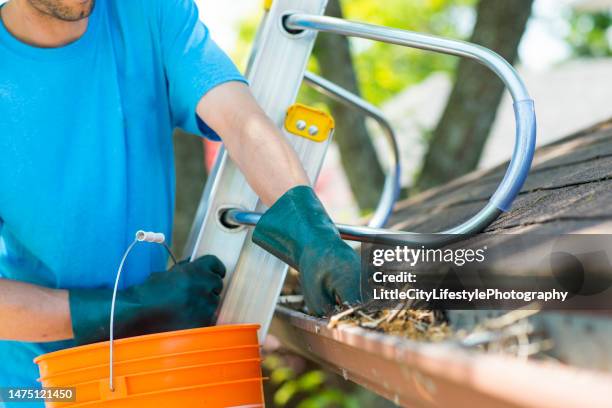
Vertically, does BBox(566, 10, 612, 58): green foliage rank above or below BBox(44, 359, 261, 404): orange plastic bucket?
above

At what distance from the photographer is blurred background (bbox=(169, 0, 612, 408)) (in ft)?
14.6

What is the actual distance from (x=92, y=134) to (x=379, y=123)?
1267mm

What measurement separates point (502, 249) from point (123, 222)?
1.05 metres

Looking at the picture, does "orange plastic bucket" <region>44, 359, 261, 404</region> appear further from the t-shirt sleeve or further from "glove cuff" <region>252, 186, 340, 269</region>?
the t-shirt sleeve

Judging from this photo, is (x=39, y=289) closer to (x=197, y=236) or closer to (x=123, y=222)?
(x=123, y=222)

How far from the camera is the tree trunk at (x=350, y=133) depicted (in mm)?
4918

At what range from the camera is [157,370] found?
168 centimetres

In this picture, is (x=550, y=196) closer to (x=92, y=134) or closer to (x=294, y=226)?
(x=294, y=226)

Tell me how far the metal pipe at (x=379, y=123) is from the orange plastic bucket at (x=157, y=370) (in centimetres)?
119

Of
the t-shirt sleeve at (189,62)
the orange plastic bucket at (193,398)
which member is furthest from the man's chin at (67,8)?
the orange plastic bucket at (193,398)

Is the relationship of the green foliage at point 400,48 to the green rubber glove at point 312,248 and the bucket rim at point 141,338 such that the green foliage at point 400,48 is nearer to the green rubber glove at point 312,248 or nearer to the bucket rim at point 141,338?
the green rubber glove at point 312,248

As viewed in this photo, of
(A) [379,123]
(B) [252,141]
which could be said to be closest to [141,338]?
(B) [252,141]

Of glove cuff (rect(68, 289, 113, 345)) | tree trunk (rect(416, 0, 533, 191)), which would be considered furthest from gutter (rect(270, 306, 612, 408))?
tree trunk (rect(416, 0, 533, 191))

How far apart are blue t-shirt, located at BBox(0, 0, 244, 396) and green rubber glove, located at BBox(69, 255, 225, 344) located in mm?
198
